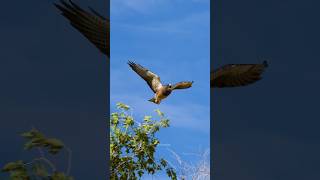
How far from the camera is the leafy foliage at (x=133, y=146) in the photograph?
456 cm

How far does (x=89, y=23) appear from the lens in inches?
164

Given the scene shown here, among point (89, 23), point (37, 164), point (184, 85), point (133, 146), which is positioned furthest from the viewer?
point (133, 146)

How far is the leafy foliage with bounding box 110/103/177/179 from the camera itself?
4562 mm

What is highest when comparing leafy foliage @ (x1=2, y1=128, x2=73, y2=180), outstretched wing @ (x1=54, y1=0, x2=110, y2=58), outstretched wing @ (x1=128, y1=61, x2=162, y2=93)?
outstretched wing @ (x1=54, y1=0, x2=110, y2=58)

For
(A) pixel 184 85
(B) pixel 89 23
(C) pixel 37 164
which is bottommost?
(C) pixel 37 164

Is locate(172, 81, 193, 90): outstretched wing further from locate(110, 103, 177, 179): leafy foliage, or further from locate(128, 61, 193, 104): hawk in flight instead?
locate(110, 103, 177, 179): leafy foliage
